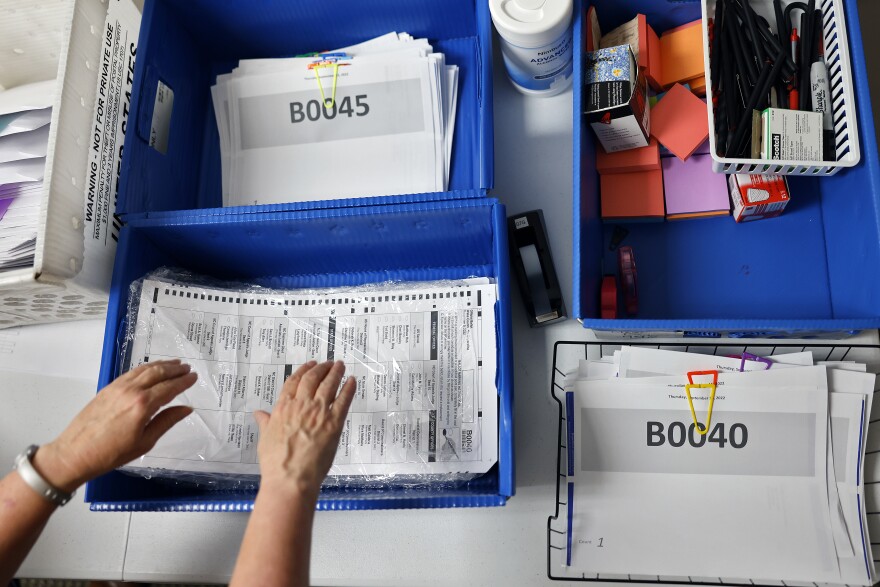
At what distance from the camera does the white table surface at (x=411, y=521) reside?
839 millimetres

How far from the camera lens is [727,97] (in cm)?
86

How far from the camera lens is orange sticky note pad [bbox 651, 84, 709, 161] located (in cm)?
90

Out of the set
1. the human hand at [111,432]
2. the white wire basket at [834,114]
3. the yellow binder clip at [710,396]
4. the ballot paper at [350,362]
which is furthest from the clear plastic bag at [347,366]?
the white wire basket at [834,114]

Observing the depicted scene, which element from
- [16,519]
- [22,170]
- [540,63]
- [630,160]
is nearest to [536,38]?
[540,63]

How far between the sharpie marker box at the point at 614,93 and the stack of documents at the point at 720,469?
0.31 m

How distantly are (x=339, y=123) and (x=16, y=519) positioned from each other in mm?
672

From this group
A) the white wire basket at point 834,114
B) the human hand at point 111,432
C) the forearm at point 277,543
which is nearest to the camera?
the forearm at point 277,543

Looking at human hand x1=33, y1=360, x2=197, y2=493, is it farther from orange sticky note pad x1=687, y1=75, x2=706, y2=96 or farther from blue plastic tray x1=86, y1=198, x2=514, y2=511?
orange sticky note pad x1=687, y1=75, x2=706, y2=96

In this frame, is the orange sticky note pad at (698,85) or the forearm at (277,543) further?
the orange sticky note pad at (698,85)

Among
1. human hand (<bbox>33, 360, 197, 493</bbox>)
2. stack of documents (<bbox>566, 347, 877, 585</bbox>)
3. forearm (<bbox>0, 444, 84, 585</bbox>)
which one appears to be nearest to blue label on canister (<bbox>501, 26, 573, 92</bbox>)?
stack of documents (<bbox>566, 347, 877, 585</bbox>)

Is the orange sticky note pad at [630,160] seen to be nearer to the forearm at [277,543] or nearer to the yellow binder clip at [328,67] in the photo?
the yellow binder clip at [328,67]

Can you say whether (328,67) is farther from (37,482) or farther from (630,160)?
(37,482)

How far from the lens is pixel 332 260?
Answer: 0.94 m

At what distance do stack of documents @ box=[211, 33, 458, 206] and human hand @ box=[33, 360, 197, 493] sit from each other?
38 centimetres
